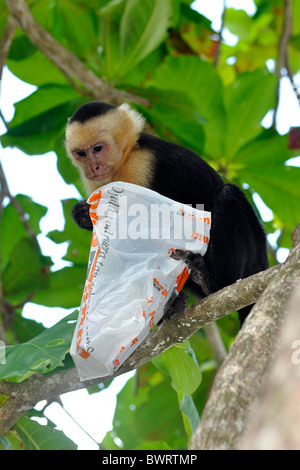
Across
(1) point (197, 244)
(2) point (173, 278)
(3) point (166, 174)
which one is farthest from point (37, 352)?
(3) point (166, 174)

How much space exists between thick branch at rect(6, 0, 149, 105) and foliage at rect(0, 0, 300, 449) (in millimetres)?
140

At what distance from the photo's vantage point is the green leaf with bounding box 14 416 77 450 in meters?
2.61

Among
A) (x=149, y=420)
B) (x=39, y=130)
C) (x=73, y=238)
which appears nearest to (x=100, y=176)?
(x=73, y=238)

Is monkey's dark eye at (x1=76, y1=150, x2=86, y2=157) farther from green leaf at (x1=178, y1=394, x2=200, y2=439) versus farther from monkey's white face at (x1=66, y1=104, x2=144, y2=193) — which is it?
green leaf at (x1=178, y1=394, x2=200, y2=439)

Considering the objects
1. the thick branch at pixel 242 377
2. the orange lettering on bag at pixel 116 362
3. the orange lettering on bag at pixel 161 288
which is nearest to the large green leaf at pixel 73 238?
the orange lettering on bag at pixel 161 288

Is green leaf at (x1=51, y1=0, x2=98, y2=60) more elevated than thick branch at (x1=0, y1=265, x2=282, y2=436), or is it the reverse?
green leaf at (x1=51, y1=0, x2=98, y2=60)

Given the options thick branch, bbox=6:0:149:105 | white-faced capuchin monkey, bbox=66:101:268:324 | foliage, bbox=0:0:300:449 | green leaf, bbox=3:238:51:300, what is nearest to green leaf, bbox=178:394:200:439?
white-faced capuchin monkey, bbox=66:101:268:324

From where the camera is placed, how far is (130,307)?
2.13 m

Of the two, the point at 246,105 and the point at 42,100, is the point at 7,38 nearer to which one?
the point at 42,100

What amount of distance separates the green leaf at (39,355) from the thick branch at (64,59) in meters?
1.91

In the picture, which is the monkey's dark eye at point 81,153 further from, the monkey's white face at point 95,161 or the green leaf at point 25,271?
the green leaf at point 25,271

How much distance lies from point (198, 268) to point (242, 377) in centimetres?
135

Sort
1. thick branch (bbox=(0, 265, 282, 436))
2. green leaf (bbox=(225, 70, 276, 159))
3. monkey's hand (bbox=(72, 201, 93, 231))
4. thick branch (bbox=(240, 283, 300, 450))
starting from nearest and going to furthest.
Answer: thick branch (bbox=(240, 283, 300, 450)), thick branch (bbox=(0, 265, 282, 436)), monkey's hand (bbox=(72, 201, 93, 231)), green leaf (bbox=(225, 70, 276, 159))

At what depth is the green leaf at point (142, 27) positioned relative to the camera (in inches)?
147
